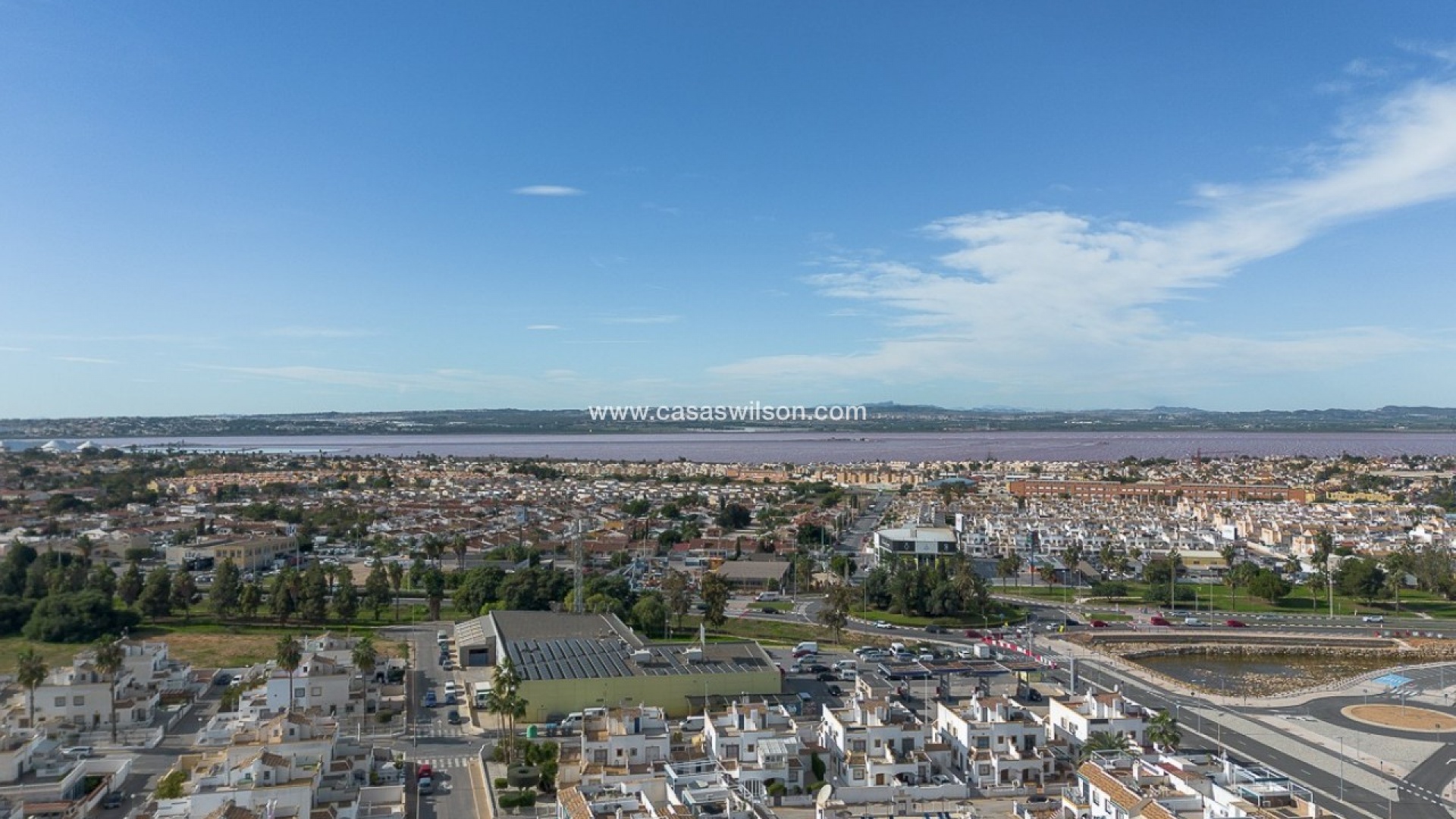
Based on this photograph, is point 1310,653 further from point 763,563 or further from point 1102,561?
point 763,563

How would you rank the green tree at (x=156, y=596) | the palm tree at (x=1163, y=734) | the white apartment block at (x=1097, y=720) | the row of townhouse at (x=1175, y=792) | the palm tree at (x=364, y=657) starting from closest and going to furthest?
the row of townhouse at (x=1175, y=792) < the palm tree at (x=1163, y=734) < the white apartment block at (x=1097, y=720) < the palm tree at (x=364, y=657) < the green tree at (x=156, y=596)

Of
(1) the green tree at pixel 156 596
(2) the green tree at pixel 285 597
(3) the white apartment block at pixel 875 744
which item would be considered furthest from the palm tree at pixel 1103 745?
(1) the green tree at pixel 156 596

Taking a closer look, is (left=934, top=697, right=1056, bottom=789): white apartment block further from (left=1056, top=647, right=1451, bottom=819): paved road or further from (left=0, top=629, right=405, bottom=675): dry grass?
(left=0, top=629, right=405, bottom=675): dry grass

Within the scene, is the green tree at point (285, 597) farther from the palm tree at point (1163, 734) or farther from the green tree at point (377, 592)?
the palm tree at point (1163, 734)

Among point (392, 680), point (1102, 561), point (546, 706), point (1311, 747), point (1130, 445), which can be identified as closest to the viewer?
point (1311, 747)

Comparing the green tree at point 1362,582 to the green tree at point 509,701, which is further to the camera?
the green tree at point 1362,582

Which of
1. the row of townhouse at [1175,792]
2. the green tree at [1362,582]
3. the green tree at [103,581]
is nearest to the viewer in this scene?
the row of townhouse at [1175,792]

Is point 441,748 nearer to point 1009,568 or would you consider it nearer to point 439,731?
point 439,731

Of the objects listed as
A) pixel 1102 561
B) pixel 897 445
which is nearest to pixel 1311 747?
pixel 1102 561
